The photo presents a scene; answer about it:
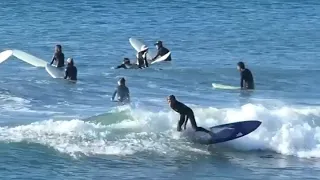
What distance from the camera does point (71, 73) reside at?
110 feet

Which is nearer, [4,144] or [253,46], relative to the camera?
[4,144]

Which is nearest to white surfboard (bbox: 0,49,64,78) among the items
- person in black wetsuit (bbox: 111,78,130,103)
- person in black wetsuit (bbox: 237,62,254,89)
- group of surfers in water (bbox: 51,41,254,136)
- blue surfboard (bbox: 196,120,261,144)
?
group of surfers in water (bbox: 51,41,254,136)

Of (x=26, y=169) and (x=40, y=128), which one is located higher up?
(x=40, y=128)

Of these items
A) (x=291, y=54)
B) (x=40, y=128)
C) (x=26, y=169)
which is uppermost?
(x=291, y=54)

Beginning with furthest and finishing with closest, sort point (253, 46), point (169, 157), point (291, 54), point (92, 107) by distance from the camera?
point (253, 46) < point (291, 54) < point (92, 107) < point (169, 157)

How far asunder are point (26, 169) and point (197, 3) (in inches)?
1870

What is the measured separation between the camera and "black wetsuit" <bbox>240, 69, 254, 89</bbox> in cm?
3172

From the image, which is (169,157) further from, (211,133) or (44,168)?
(44,168)

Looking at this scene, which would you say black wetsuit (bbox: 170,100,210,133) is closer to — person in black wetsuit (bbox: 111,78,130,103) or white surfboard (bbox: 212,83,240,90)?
person in black wetsuit (bbox: 111,78,130,103)

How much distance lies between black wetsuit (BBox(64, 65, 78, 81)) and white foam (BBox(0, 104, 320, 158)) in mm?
6717

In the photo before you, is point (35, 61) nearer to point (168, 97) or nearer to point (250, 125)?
point (168, 97)

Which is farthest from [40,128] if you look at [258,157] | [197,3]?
[197,3]

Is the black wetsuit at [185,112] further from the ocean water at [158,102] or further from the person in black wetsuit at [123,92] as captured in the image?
the person in black wetsuit at [123,92]

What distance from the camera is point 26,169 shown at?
70.7ft
